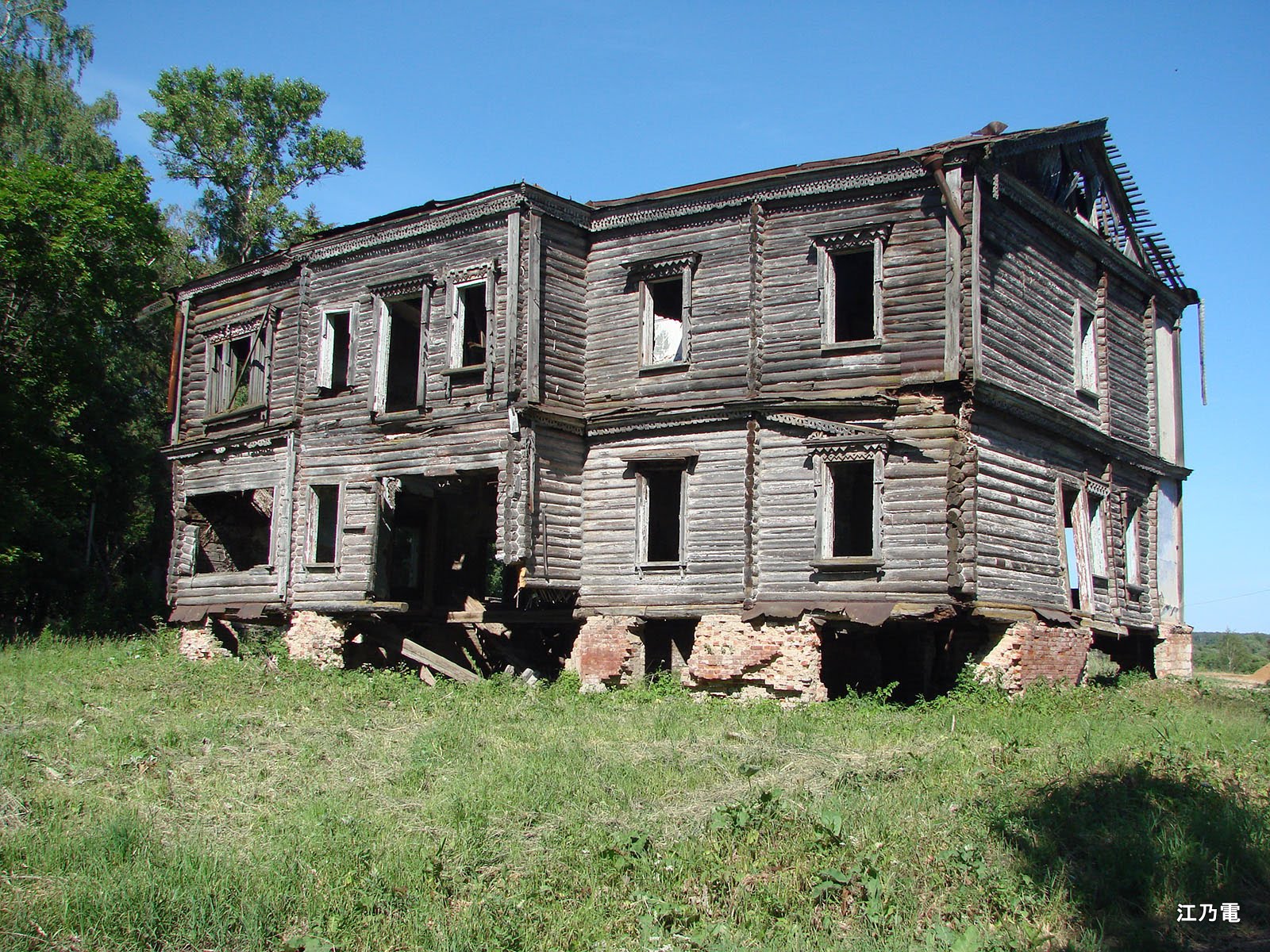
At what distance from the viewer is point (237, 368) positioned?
25266mm

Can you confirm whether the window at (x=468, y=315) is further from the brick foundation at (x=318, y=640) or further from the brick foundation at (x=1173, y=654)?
the brick foundation at (x=1173, y=654)

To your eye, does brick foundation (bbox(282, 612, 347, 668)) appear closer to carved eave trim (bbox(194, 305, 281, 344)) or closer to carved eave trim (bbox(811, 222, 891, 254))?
carved eave trim (bbox(194, 305, 281, 344))

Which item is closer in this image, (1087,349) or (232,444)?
(1087,349)

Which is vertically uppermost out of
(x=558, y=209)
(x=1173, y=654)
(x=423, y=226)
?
(x=558, y=209)

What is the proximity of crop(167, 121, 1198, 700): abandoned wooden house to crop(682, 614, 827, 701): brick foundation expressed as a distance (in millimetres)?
53

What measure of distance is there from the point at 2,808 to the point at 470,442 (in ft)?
33.4

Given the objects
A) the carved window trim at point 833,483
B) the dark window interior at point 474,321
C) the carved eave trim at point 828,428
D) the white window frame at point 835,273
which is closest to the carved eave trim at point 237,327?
the dark window interior at point 474,321

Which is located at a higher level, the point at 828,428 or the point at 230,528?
the point at 828,428

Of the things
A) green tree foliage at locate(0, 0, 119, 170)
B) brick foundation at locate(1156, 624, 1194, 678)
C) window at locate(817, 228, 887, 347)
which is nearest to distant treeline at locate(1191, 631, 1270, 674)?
brick foundation at locate(1156, 624, 1194, 678)

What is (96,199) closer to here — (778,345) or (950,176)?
(778,345)

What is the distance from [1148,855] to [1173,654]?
1499 cm

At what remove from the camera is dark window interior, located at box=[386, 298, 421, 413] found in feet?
78.9

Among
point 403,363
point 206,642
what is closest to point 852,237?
point 403,363

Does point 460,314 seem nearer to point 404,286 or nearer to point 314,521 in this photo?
point 404,286
